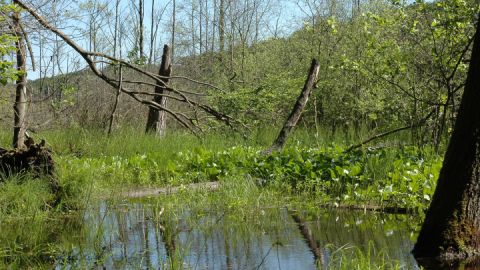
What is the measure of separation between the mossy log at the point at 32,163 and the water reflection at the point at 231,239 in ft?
2.43

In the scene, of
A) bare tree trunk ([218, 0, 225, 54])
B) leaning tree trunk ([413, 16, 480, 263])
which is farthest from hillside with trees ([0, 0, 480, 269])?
bare tree trunk ([218, 0, 225, 54])

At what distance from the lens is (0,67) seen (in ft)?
23.9

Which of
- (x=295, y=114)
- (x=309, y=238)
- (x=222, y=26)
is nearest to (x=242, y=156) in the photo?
(x=295, y=114)

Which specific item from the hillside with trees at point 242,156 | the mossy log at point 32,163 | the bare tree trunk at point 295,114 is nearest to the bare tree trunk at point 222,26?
the hillside with trees at point 242,156

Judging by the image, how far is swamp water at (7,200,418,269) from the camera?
4875 millimetres

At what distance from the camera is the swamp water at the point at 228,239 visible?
16.0ft

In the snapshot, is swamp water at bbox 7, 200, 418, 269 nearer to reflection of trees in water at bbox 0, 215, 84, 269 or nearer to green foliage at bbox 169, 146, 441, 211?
reflection of trees in water at bbox 0, 215, 84, 269

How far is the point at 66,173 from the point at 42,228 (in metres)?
1.55

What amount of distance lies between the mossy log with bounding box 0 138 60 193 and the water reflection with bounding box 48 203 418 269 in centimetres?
74

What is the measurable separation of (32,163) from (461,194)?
208 inches

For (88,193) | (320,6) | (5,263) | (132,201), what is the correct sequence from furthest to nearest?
(320,6)
(132,201)
(88,193)
(5,263)

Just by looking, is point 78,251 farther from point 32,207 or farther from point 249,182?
point 249,182

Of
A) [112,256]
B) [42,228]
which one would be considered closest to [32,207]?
[42,228]

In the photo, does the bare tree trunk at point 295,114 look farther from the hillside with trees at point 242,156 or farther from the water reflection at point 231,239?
the water reflection at point 231,239
